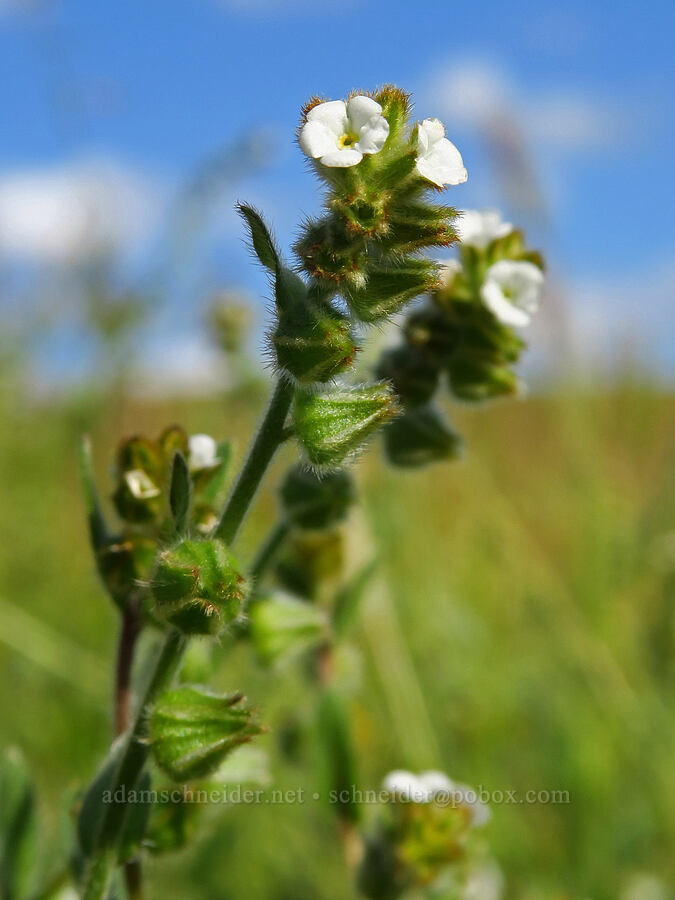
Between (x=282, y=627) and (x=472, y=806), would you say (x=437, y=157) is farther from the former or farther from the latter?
(x=472, y=806)

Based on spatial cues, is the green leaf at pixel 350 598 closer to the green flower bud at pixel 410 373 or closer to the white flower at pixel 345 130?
the green flower bud at pixel 410 373

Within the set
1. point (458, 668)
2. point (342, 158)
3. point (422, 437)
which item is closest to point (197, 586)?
point (342, 158)

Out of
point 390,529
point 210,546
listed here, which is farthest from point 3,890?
point 390,529

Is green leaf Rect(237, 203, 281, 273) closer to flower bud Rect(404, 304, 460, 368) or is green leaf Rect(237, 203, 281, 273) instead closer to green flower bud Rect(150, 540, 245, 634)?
green flower bud Rect(150, 540, 245, 634)

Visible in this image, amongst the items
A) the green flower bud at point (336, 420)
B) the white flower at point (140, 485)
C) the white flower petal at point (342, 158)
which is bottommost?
the white flower at point (140, 485)

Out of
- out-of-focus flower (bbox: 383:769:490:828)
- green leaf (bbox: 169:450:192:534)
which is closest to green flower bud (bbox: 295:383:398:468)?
green leaf (bbox: 169:450:192:534)

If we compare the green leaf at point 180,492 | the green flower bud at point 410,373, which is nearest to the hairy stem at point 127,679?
the green leaf at point 180,492

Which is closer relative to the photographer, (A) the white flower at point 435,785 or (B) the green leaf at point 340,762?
(A) the white flower at point 435,785
